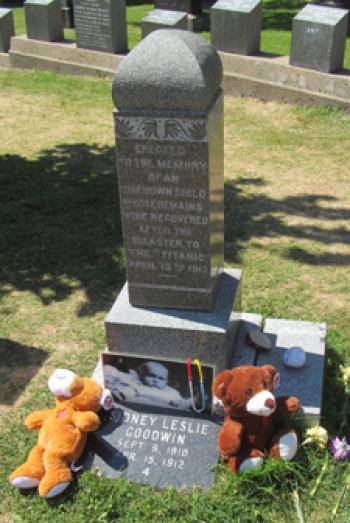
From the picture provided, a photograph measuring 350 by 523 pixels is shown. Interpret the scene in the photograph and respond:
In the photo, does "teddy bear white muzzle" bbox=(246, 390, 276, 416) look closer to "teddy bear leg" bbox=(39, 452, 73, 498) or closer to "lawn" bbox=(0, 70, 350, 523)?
"lawn" bbox=(0, 70, 350, 523)

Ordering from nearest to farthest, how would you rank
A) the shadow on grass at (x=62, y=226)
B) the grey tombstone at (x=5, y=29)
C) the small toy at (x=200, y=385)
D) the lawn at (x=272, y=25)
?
the small toy at (x=200, y=385), the shadow on grass at (x=62, y=226), the lawn at (x=272, y=25), the grey tombstone at (x=5, y=29)

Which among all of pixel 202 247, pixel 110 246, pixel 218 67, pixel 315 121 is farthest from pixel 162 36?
pixel 315 121

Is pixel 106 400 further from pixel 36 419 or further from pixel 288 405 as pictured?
pixel 288 405

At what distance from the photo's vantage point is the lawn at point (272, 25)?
513 inches

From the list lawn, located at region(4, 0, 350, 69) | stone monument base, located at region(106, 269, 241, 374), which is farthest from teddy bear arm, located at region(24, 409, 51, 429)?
lawn, located at region(4, 0, 350, 69)

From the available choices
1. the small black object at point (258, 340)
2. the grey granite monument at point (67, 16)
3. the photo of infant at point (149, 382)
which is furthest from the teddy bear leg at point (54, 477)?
the grey granite monument at point (67, 16)

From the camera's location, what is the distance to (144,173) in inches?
157

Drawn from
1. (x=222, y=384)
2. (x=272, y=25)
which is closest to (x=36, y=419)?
(x=222, y=384)

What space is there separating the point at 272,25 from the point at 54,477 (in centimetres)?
1461

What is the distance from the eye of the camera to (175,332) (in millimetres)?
4238

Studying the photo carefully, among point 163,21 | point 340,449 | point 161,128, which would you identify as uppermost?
point 161,128

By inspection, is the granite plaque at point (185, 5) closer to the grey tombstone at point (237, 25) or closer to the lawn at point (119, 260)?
the grey tombstone at point (237, 25)

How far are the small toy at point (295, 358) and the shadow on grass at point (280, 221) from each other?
1.87m

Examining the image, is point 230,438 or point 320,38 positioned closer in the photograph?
point 230,438
